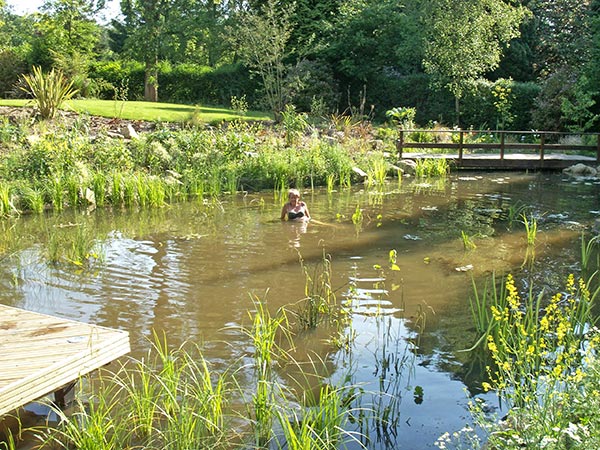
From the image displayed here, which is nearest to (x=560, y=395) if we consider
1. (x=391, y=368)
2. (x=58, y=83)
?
Answer: (x=391, y=368)

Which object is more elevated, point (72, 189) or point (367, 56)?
point (367, 56)

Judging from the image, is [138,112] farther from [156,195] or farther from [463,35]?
[463,35]

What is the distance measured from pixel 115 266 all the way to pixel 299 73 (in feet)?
57.4

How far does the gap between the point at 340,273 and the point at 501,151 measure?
11592 mm

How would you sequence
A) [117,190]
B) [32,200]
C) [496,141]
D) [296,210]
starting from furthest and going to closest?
[496,141] < [117,190] < [32,200] < [296,210]

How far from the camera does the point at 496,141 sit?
21.6 metres

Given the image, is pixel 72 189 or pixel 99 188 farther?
pixel 99 188

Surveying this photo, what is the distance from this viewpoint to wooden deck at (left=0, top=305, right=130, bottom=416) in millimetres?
3844

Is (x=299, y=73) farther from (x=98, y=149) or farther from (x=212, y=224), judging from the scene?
(x=212, y=224)

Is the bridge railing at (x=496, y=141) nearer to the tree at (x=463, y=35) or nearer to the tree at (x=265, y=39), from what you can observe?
the tree at (x=463, y=35)

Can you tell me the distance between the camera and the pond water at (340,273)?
204 inches

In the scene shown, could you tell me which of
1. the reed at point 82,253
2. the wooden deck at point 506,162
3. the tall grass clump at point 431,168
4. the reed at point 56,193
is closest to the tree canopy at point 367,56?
the wooden deck at point 506,162

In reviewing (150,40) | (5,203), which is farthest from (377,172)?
(150,40)

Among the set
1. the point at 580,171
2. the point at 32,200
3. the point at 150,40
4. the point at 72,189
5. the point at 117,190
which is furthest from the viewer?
the point at 150,40
